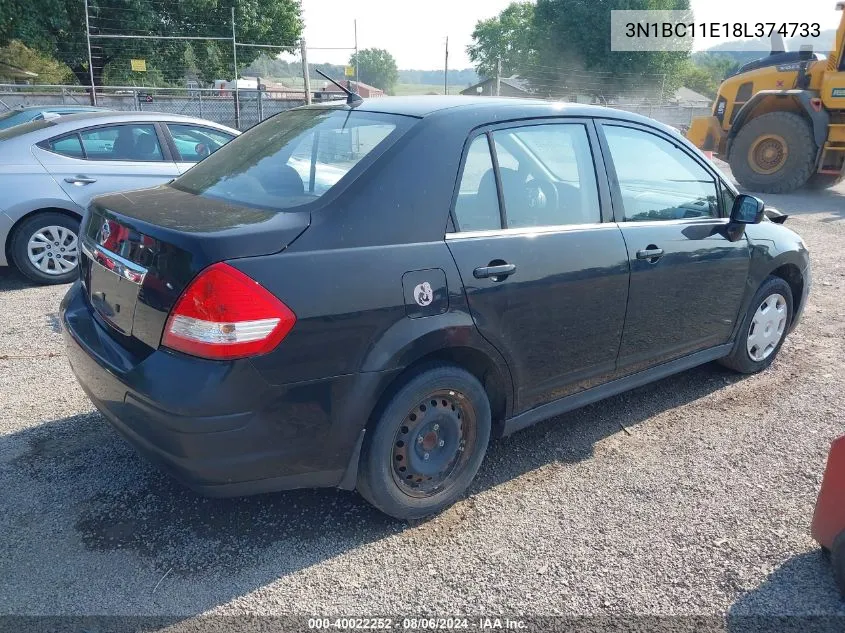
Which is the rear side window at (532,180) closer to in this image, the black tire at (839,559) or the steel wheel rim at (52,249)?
the black tire at (839,559)

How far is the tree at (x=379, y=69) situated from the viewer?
350 feet

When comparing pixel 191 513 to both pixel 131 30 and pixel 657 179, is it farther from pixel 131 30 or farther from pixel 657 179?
pixel 131 30

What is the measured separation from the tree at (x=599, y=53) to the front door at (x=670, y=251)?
148 ft

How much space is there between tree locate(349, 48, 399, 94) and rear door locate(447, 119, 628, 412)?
10481 cm

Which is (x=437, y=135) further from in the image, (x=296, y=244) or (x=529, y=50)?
(x=529, y=50)

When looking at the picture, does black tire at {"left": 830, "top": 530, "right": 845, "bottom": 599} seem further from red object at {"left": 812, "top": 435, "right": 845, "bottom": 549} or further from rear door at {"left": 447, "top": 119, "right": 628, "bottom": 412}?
rear door at {"left": 447, "top": 119, "right": 628, "bottom": 412}

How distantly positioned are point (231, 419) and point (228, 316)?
0.36m

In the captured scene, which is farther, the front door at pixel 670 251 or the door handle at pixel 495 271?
the front door at pixel 670 251

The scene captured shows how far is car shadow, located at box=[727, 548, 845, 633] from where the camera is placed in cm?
241

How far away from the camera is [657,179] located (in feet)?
12.2

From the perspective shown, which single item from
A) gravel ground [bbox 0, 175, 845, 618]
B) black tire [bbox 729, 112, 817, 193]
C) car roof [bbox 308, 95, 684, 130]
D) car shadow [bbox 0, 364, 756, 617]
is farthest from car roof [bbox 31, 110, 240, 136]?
black tire [bbox 729, 112, 817, 193]

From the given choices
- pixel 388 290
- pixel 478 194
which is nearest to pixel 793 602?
pixel 388 290

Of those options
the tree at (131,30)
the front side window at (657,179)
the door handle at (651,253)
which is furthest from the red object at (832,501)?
the tree at (131,30)

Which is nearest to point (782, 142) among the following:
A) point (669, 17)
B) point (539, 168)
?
point (539, 168)
